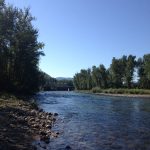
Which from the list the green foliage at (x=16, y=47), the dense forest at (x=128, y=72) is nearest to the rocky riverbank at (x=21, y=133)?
the green foliage at (x=16, y=47)

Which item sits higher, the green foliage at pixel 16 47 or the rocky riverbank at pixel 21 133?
the green foliage at pixel 16 47

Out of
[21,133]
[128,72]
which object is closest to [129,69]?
[128,72]

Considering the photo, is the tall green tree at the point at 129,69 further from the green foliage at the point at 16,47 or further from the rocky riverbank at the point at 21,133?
the rocky riverbank at the point at 21,133

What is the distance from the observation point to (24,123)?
2567cm

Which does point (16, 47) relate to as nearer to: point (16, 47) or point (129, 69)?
point (16, 47)

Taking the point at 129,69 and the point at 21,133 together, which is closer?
the point at 21,133

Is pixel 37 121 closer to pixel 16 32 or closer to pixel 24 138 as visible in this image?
pixel 24 138

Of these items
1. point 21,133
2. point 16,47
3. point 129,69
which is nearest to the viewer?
point 21,133

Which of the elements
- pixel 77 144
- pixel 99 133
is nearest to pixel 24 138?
pixel 77 144

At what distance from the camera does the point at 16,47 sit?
68312mm

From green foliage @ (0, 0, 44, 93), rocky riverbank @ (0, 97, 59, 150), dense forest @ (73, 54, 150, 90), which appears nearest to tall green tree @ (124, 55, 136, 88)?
dense forest @ (73, 54, 150, 90)

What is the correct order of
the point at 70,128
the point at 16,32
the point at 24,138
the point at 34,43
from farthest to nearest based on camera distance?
1. the point at 34,43
2. the point at 16,32
3. the point at 70,128
4. the point at 24,138

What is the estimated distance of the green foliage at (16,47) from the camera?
62.1m

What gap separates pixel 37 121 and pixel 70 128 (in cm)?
287
